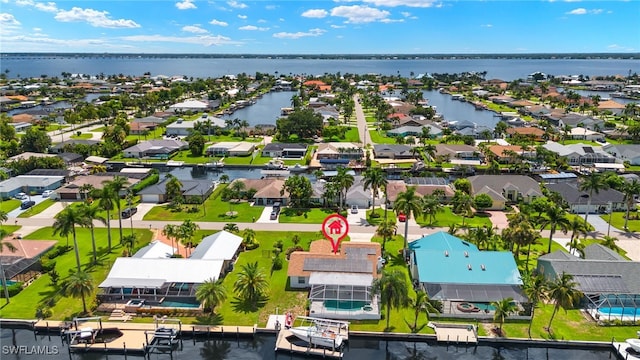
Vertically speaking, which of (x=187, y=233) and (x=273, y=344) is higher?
(x=187, y=233)

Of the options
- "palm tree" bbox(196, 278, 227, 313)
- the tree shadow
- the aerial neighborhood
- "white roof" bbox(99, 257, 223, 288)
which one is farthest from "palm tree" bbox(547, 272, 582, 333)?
"white roof" bbox(99, 257, 223, 288)

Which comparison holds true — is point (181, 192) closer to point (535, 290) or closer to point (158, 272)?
point (158, 272)

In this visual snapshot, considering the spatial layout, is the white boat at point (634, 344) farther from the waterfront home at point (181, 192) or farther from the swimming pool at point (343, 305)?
the waterfront home at point (181, 192)

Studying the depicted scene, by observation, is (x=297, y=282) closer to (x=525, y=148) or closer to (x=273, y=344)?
(x=273, y=344)

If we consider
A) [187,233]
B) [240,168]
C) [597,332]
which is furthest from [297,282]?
[240,168]

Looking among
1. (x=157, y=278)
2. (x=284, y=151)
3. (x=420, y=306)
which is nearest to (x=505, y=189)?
(x=420, y=306)

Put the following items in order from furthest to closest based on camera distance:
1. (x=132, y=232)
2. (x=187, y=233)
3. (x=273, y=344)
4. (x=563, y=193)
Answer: (x=563, y=193) < (x=132, y=232) < (x=187, y=233) < (x=273, y=344)
